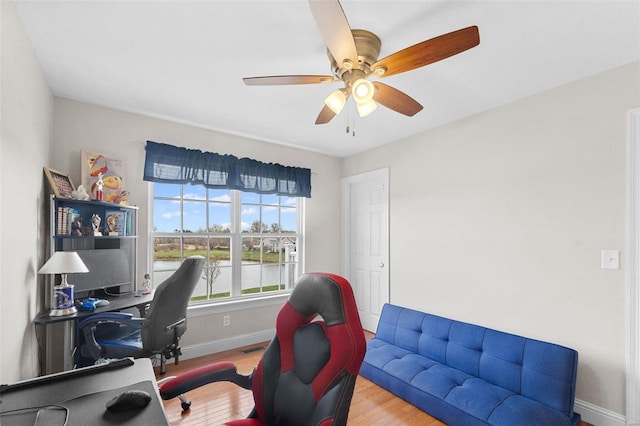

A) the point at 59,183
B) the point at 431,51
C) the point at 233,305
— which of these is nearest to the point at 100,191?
the point at 59,183

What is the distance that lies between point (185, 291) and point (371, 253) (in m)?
2.47

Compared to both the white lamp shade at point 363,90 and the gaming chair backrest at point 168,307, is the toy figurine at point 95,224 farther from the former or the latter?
the white lamp shade at point 363,90

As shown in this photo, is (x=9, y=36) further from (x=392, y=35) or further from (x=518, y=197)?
(x=518, y=197)

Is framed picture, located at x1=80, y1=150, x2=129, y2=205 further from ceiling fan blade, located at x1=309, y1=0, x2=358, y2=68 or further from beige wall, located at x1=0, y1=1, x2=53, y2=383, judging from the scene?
ceiling fan blade, located at x1=309, y1=0, x2=358, y2=68

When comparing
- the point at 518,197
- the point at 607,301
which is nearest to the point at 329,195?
the point at 518,197

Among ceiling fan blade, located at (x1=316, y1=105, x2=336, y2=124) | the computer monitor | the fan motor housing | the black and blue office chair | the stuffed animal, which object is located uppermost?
the fan motor housing

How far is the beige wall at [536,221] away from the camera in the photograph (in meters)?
2.11

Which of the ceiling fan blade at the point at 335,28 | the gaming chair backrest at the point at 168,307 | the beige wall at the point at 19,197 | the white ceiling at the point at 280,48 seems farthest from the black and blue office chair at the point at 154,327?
the ceiling fan blade at the point at 335,28

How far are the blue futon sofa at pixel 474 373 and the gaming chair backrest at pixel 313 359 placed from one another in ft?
4.50

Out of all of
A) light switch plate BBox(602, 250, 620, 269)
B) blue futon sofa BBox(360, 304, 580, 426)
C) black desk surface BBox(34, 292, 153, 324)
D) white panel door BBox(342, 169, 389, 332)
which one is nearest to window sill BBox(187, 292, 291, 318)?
black desk surface BBox(34, 292, 153, 324)

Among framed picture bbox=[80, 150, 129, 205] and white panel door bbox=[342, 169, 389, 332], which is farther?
white panel door bbox=[342, 169, 389, 332]

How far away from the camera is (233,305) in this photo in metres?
3.49

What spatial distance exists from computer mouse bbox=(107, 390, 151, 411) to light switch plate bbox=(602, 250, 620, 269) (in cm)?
279

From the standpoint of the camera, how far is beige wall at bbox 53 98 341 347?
2.67m
